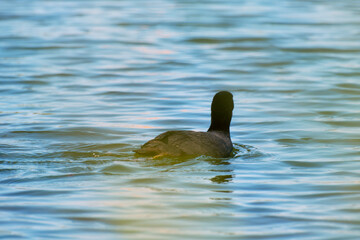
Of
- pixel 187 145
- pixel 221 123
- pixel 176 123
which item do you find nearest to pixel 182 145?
pixel 187 145

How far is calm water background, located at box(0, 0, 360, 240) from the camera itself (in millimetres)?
7811

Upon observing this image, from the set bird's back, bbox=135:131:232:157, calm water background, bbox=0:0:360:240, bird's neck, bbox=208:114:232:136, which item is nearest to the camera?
calm water background, bbox=0:0:360:240

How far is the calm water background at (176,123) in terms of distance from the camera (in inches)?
308

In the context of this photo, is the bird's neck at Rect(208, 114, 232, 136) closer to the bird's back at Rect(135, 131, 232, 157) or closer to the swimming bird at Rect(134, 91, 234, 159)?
the swimming bird at Rect(134, 91, 234, 159)

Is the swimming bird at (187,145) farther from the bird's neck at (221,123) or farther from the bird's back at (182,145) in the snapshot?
the bird's neck at (221,123)

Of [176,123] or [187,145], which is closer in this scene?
[187,145]

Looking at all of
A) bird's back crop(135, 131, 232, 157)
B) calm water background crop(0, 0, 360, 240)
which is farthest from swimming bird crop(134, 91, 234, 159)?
calm water background crop(0, 0, 360, 240)

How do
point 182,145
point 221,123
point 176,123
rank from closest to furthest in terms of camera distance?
point 182,145
point 221,123
point 176,123

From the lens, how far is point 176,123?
44.7ft

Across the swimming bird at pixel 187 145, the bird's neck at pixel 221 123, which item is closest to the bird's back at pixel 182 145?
the swimming bird at pixel 187 145

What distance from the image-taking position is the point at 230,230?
742 cm

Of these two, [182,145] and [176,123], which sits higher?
[182,145]

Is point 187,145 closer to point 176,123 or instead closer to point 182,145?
point 182,145

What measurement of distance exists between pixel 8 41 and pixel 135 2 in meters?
13.7
